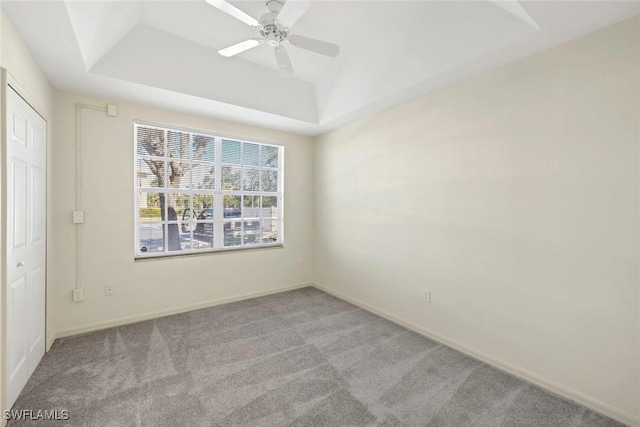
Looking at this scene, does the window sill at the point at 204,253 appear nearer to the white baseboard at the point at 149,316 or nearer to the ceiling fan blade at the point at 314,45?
the white baseboard at the point at 149,316

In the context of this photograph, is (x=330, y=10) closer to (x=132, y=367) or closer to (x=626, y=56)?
(x=626, y=56)

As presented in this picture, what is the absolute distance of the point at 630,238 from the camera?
172cm

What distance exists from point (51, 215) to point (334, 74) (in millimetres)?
3198

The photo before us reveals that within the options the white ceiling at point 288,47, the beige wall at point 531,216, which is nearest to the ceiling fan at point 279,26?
the white ceiling at point 288,47

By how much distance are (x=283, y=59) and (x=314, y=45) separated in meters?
0.27

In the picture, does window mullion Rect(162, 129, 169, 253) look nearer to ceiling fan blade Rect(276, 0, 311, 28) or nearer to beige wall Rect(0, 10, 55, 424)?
beige wall Rect(0, 10, 55, 424)

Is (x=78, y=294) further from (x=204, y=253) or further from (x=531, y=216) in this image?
(x=531, y=216)

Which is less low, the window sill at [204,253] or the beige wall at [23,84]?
the beige wall at [23,84]

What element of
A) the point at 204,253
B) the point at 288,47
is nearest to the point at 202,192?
the point at 204,253

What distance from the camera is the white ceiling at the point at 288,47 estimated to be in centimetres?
183

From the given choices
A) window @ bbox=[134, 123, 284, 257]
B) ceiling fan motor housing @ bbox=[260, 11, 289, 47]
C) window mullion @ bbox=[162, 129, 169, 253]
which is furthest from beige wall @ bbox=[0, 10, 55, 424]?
ceiling fan motor housing @ bbox=[260, 11, 289, 47]

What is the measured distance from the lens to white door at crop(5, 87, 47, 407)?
1.76m

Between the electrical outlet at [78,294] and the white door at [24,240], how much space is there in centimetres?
36

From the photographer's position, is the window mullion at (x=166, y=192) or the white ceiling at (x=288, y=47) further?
the window mullion at (x=166, y=192)
